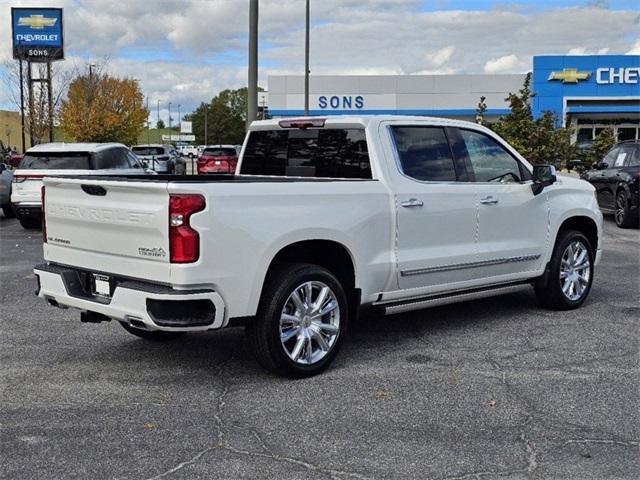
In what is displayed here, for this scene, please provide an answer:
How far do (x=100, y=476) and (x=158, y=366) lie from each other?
195 cm

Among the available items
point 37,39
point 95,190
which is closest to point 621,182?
point 95,190

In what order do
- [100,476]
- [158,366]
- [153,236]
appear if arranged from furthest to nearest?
[158,366]
[153,236]
[100,476]

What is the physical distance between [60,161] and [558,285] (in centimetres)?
1050

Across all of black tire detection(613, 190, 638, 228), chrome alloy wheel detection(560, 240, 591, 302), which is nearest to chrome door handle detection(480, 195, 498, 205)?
chrome alloy wheel detection(560, 240, 591, 302)

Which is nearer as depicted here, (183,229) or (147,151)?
(183,229)

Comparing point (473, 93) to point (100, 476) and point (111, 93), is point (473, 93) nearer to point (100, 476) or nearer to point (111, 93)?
point (111, 93)

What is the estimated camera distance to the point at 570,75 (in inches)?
1902

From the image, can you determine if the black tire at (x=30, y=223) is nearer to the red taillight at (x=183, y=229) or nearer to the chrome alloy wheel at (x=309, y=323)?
the chrome alloy wheel at (x=309, y=323)

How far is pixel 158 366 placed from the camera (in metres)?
5.72

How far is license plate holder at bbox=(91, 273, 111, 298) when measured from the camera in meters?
5.17

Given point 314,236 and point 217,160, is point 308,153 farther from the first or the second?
point 217,160

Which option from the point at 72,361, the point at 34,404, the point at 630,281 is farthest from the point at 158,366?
the point at 630,281

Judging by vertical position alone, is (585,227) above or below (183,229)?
below

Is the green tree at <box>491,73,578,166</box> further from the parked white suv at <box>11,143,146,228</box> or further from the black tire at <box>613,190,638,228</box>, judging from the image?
the parked white suv at <box>11,143,146,228</box>
